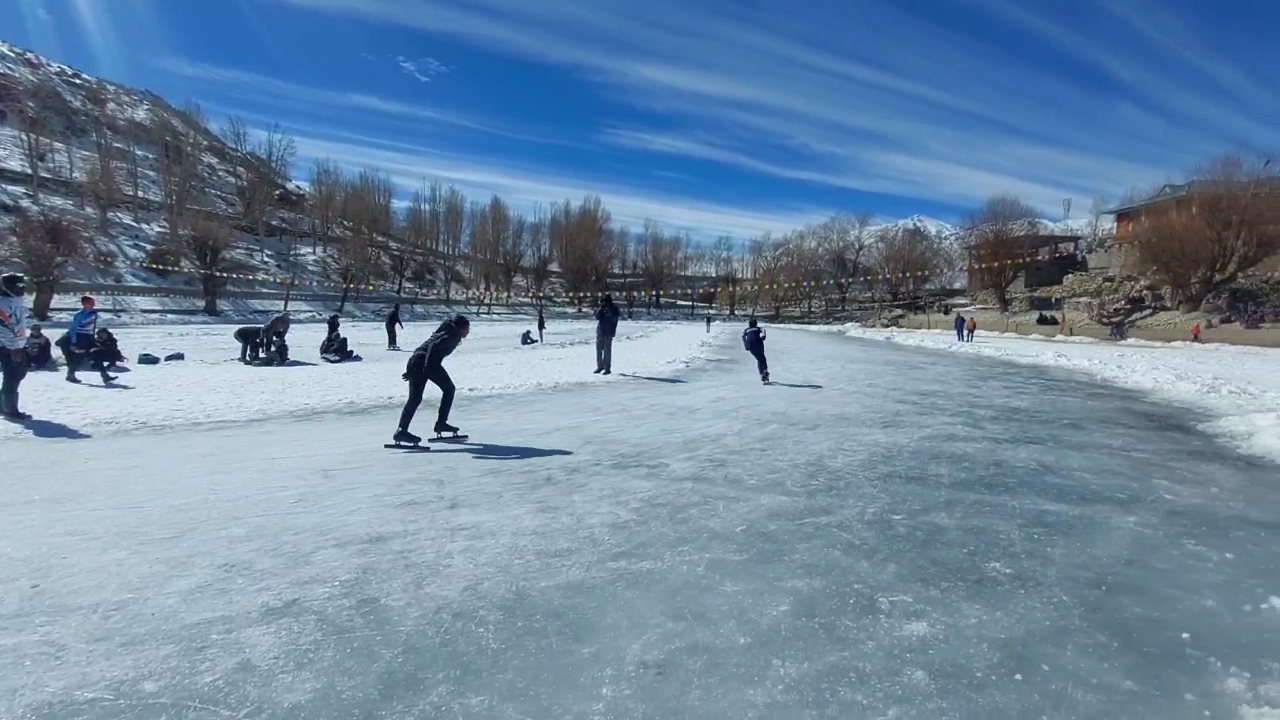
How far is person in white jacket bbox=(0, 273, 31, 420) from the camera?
6.75m

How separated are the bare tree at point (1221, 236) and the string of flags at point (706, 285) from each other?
15.4 meters

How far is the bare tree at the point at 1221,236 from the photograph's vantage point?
31.5 meters

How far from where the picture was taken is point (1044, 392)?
1177 centimetres

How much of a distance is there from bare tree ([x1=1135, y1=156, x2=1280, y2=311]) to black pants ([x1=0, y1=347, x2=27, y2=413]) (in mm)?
40995

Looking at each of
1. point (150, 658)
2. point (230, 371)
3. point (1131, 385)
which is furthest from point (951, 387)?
point (230, 371)

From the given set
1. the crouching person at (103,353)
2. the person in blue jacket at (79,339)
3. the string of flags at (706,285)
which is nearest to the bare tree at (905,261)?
the string of flags at (706,285)

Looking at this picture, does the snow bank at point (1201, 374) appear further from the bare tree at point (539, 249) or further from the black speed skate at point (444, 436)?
the bare tree at point (539, 249)

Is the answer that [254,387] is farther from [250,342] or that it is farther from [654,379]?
[654,379]

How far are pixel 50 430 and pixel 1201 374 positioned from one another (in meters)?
20.3

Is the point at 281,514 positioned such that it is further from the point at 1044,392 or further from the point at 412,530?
the point at 1044,392

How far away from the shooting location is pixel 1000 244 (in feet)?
168

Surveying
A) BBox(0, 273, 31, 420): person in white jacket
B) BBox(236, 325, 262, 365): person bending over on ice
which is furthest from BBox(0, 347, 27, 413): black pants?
BBox(236, 325, 262, 365): person bending over on ice

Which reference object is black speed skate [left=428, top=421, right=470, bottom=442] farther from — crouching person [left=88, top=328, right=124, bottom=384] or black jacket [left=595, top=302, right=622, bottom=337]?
crouching person [left=88, top=328, right=124, bottom=384]

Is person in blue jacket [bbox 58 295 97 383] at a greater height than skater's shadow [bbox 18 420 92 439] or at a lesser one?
greater
